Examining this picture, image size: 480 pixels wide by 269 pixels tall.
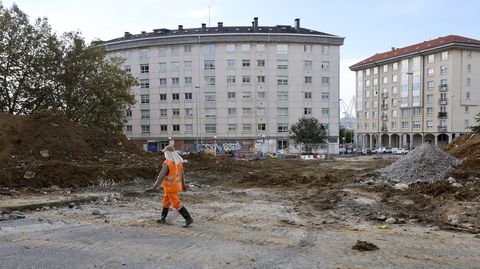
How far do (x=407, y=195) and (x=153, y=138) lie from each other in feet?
199

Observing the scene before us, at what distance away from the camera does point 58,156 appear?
17969 mm

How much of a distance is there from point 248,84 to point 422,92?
114 ft

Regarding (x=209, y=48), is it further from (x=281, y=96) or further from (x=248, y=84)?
(x=281, y=96)

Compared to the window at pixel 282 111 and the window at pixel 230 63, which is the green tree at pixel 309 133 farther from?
the window at pixel 230 63

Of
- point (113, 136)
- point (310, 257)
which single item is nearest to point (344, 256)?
point (310, 257)

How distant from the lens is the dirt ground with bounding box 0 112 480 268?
616 cm

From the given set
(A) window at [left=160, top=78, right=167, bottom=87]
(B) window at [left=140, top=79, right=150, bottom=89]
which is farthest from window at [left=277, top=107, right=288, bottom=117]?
(B) window at [left=140, top=79, right=150, bottom=89]

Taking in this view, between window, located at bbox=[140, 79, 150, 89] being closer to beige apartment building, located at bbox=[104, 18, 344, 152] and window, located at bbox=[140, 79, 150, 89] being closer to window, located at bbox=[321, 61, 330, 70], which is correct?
beige apartment building, located at bbox=[104, 18, 344, 152]

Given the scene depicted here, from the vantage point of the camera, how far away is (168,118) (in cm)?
7044

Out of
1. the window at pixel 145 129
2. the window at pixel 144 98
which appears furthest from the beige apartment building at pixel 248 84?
the window at pixel 145 129

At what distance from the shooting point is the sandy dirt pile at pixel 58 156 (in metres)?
14.8

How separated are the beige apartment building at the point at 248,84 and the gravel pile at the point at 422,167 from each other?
4739cm

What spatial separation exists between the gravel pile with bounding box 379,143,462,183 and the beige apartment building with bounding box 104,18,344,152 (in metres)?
47.4

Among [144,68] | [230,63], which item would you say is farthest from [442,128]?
[144,68]
